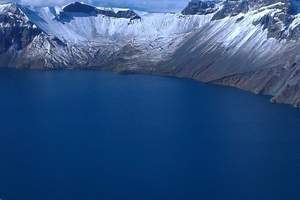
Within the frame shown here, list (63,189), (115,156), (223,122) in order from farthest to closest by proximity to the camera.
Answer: (223,122) → (115,156) → (63,189)

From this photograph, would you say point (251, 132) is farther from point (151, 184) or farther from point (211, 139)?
point (151, 184)

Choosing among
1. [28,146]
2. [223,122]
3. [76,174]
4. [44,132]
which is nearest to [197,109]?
[223,122]

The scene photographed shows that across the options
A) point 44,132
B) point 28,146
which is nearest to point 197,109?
point 44,132

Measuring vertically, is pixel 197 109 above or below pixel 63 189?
below

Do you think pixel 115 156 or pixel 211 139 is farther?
pixel 211 139

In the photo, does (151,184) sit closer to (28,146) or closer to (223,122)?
(28,146)

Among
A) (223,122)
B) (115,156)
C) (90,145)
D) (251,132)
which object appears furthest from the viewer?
(223,122)
